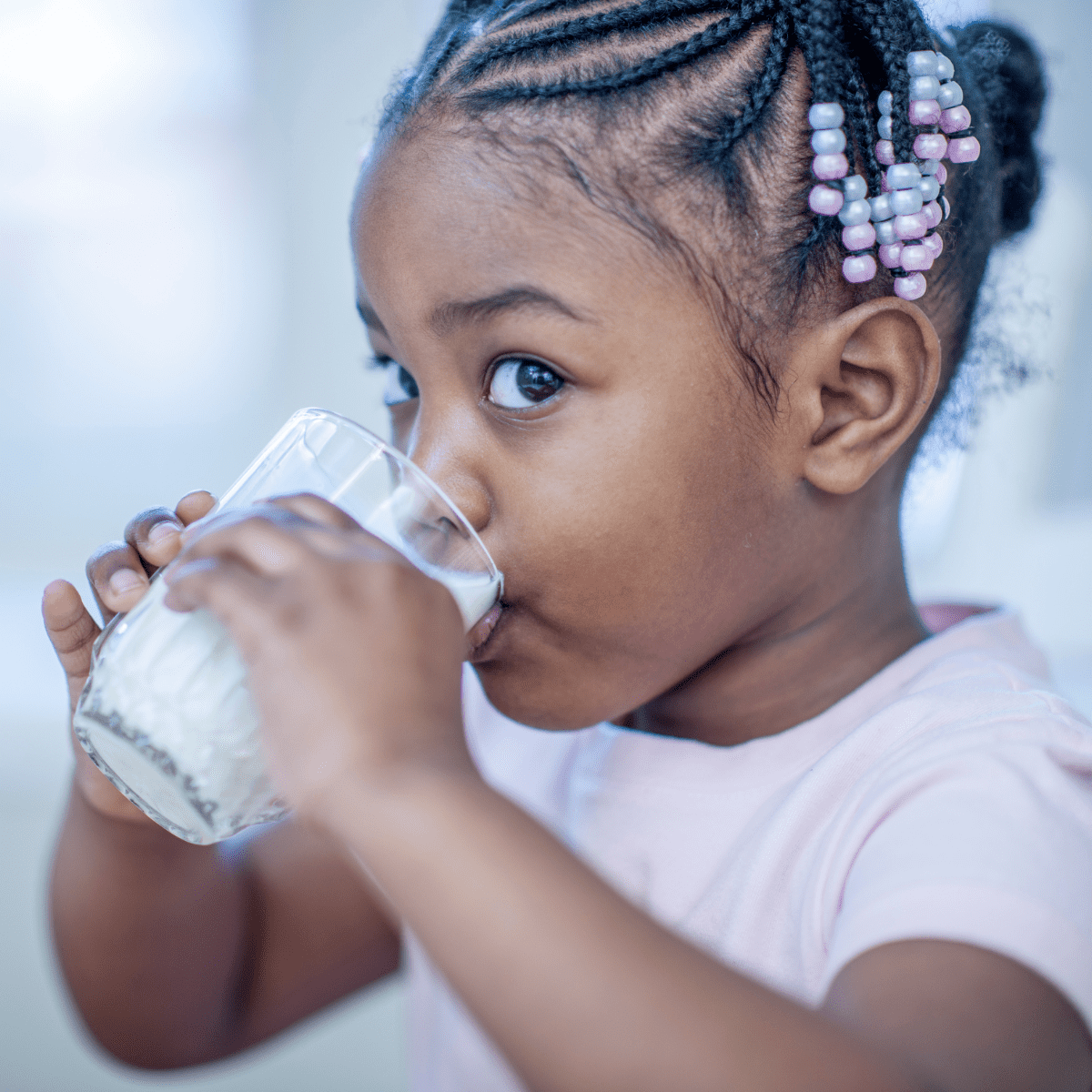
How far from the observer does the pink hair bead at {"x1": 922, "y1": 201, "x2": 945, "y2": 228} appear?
2.12ft

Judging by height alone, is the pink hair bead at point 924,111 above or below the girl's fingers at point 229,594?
above

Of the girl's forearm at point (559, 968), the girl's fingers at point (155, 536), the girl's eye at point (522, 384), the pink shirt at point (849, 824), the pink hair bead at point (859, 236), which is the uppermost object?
the pink hair bead at point (859, 236)

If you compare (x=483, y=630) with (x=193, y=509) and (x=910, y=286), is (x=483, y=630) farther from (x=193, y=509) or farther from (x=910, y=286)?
(x=910, y=286)

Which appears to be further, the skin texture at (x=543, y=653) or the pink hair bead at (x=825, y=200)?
the pink hair bead at (x=825, y=200)

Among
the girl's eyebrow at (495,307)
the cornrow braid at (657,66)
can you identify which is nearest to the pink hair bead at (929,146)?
the cornrow braid at (657,66)

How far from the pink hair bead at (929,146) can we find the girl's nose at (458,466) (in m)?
0.32

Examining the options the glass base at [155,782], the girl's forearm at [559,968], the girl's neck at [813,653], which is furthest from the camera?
the girl's neck at [813,653]

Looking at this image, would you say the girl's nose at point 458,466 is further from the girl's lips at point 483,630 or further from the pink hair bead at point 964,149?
the pink hair bead at point 964,149

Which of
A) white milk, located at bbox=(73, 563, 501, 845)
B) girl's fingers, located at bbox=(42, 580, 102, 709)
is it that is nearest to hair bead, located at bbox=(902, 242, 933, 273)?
white milk, located at bbox=(73, 563, 501, 845)

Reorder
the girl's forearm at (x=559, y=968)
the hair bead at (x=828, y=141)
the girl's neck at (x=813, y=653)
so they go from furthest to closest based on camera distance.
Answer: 1. the girl's neck at (x=813, y=653)
2. the hair bead at (x=828, y=141)
3. the girl's forearm at (x=559, y=968)

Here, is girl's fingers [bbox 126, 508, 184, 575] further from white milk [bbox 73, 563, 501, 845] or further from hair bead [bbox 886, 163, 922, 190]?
hair bead [bbox 886, 163, 922, 190]

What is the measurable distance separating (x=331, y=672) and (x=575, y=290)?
0.91 feet

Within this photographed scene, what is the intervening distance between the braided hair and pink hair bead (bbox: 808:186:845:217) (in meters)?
0.02

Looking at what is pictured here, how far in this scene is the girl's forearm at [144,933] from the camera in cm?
80
